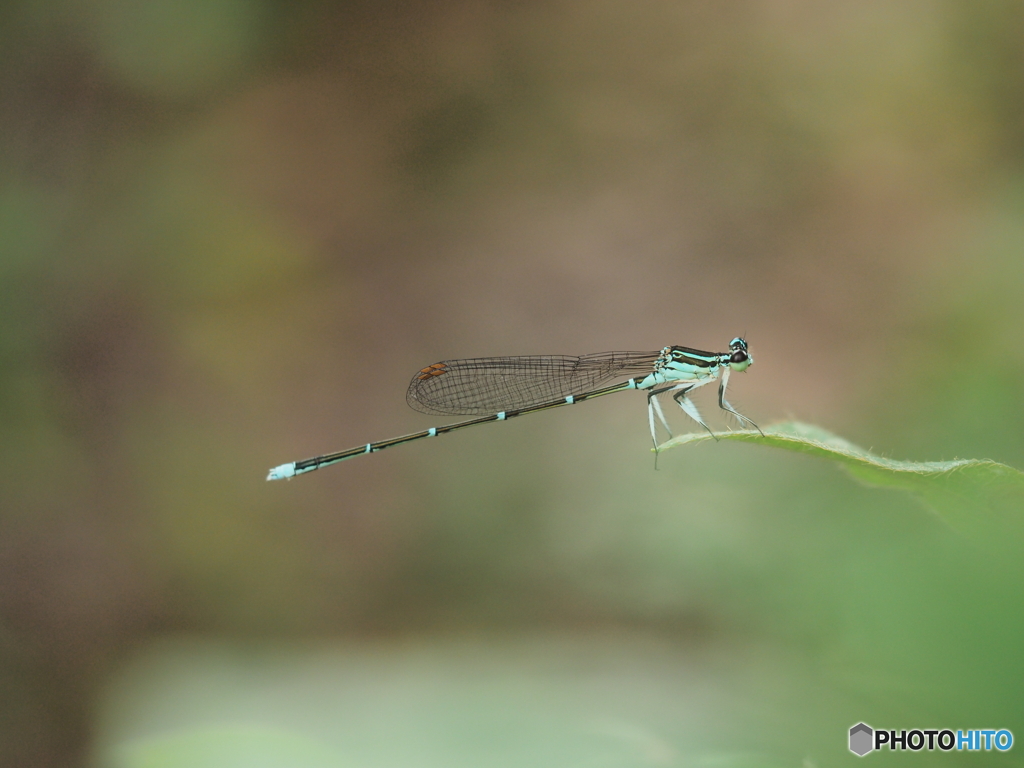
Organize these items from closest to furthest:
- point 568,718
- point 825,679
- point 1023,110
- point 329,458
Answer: point 825,679, point 568,718, point 329,458, point 1023,110

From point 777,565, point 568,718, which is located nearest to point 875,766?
point 568,718

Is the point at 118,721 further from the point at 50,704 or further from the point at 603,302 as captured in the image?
the point at 603,302

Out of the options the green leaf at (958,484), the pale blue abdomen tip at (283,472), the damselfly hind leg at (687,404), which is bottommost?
the green leaf at (958,484)

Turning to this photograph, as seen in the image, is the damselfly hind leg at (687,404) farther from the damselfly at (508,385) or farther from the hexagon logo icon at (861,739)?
the hexagon logo icon at (861,739)

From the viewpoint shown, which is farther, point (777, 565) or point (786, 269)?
point (786, 269)

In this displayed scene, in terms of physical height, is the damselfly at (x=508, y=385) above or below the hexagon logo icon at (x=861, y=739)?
above

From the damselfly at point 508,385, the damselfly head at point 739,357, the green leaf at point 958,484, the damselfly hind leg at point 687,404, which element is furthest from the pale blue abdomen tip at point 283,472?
the green leaf at point 958,484

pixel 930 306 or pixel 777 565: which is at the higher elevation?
pixel 930 306

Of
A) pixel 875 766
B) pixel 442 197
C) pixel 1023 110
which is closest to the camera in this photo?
pixel 875 766
